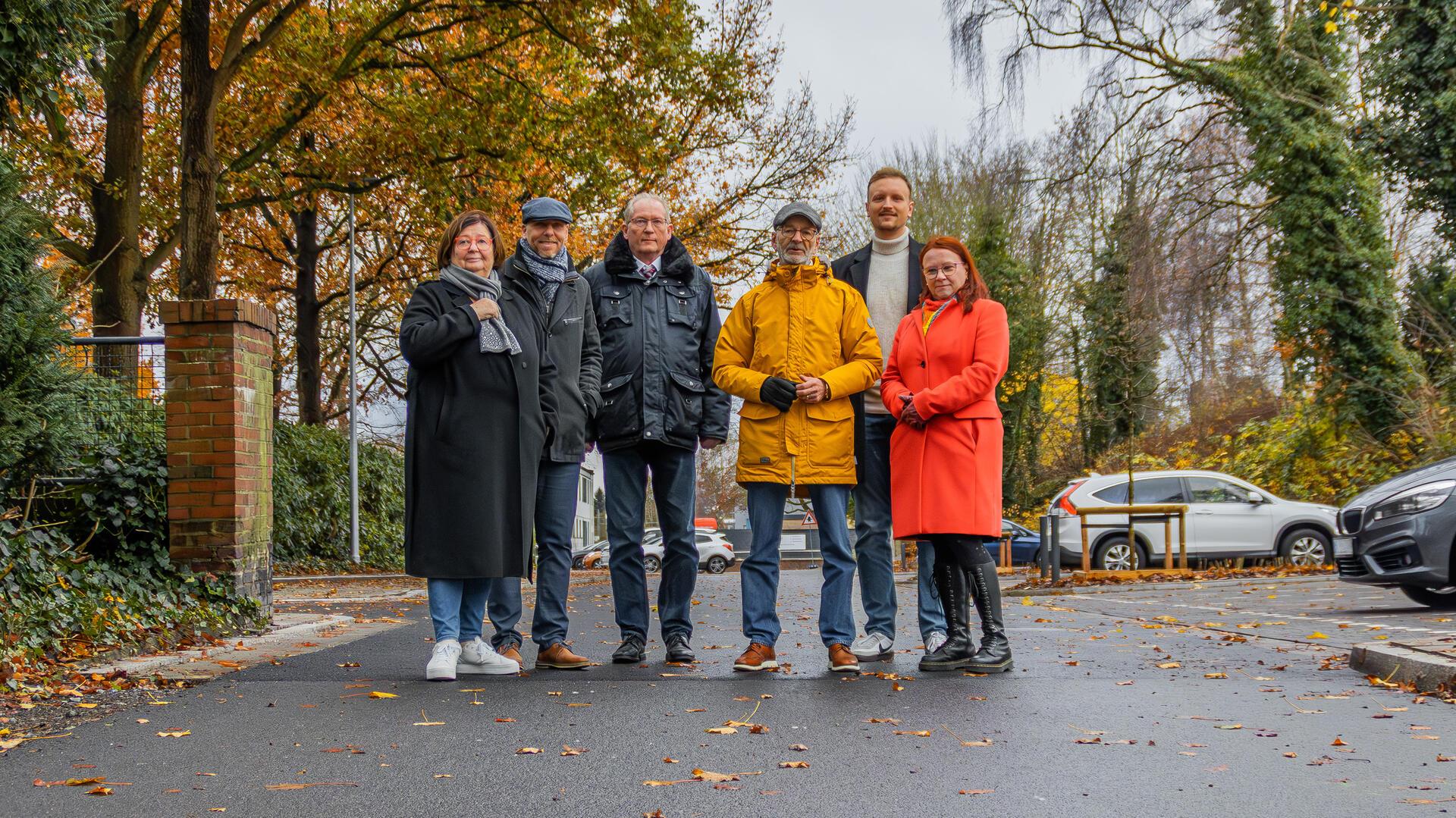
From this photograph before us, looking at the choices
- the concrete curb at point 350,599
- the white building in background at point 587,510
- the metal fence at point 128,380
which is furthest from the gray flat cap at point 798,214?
the white building in background at point 587,510

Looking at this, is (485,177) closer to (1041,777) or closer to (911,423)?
(911,423)

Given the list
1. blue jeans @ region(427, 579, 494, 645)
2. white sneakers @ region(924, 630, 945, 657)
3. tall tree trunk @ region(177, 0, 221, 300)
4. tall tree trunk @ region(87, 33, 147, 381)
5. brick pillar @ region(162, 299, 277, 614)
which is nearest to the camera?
blue jeans @ region(427, 579, 494, 645)

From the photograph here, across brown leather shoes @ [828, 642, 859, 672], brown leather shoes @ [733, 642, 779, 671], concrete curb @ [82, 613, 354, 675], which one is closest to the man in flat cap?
brown leather shoes @ [733, 642, 779, 671]

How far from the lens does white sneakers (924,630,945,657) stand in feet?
20.8

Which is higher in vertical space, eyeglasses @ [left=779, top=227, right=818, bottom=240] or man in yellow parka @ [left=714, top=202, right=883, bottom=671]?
eyeglasses @ [left=779, top=227, right=818, bottom=240]

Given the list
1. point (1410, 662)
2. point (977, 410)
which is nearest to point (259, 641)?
point (977, 410)

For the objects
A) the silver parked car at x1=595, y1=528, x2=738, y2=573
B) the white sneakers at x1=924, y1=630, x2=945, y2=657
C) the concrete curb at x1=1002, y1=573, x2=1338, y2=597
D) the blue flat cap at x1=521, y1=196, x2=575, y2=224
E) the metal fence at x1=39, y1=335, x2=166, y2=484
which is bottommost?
the silver parked car at x1=595, y1=528, x2=738, y2=573

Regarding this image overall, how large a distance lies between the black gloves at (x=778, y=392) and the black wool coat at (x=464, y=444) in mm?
1073

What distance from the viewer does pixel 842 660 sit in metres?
6.17

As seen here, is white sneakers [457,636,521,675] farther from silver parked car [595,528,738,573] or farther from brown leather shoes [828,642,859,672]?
silver parked car [595,528,738,573]

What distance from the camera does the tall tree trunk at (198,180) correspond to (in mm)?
14594

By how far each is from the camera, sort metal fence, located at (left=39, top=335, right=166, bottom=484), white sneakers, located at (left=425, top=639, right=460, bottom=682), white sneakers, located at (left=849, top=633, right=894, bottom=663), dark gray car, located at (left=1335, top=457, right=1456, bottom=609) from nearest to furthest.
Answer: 1. white sneakers, located at (left=425, top=639, right=460, bottom=682)
2. white sneakers, located at (left=849, top=633, right=894, bottom=663)
3. metal fence, located at (left=39, top=335, right=166, bottom=484)
4. dark gray car, located at (left=1335, top=457, right=1456, bottom=609)

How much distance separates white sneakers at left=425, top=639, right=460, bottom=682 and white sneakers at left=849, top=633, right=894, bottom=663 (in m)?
1.92

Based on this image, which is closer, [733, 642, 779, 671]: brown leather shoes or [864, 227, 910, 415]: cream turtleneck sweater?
[733, 642, 779, 671]: brown leather shoes
